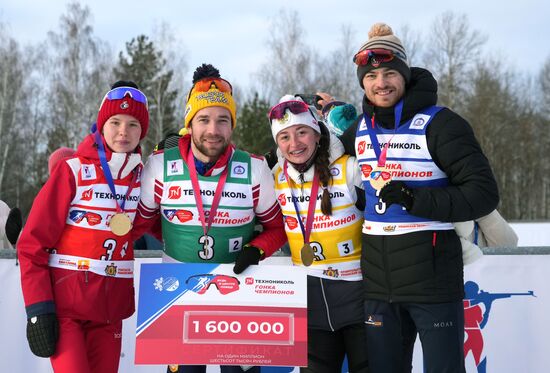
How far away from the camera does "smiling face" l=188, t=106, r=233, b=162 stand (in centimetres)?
335

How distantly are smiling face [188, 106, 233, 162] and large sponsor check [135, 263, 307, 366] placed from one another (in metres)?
0.67

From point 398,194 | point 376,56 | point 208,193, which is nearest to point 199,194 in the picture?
point 208,193

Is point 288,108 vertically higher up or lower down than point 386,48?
lower down

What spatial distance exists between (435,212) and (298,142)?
96 cm

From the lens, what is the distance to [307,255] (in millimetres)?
3268

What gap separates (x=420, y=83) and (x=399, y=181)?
0.59 meters

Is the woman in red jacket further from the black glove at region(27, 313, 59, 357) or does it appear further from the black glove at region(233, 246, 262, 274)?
the black glove at region(233, 246, 262, 274)

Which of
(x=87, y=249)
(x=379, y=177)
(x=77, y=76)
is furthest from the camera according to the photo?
(x=77, y=76)

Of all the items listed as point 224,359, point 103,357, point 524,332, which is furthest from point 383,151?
point 524,332

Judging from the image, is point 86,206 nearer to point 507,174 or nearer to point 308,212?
point 308,212

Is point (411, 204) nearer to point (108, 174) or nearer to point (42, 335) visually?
point (108, 174)

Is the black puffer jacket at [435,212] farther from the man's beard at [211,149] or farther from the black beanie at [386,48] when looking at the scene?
the man's beard at [211,149]

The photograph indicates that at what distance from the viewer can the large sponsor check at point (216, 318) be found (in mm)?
3068

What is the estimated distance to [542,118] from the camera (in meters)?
38.6
